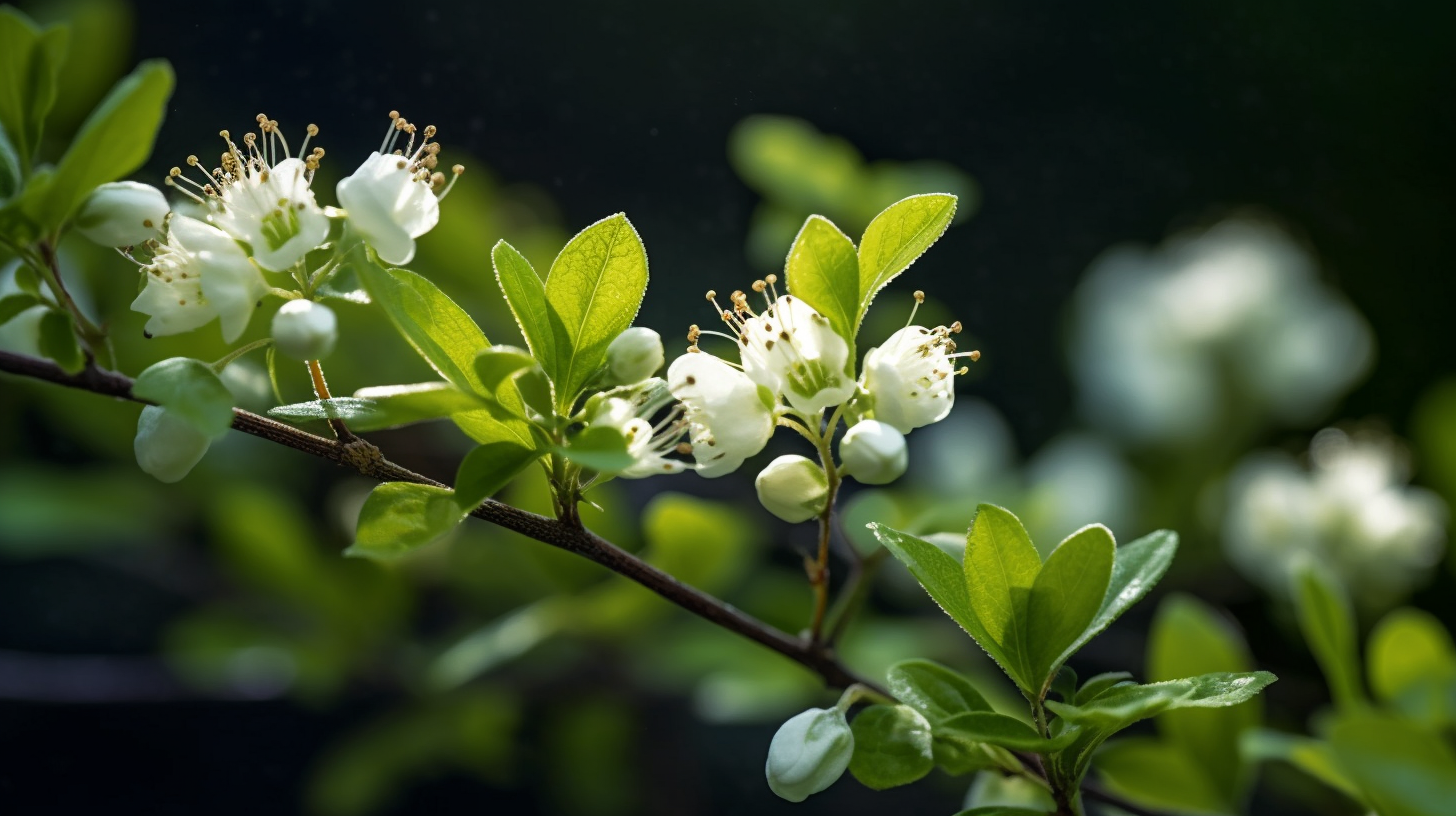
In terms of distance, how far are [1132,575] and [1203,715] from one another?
398 mm

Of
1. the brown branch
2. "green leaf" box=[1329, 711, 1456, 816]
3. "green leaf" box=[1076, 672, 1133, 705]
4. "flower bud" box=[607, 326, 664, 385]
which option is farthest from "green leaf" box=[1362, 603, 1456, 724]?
"flower bud" box=[607, 326, 664, 385]

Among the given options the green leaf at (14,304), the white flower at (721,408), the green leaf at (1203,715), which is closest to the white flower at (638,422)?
the white flower at (721,408)

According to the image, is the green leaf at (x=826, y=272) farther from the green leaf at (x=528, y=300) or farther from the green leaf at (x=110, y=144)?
the green leaf at (x=110, y=144)

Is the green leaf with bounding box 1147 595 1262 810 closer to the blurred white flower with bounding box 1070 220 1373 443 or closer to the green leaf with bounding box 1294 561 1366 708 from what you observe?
the green leaf with bounding box 1294 561 1366 708

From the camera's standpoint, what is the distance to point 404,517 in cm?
48

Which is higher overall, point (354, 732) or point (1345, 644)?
point (1345, 644)

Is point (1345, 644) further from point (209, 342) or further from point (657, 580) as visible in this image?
point (209, 342)

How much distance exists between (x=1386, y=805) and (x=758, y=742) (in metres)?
1.26

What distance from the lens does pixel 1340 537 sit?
1.44 m

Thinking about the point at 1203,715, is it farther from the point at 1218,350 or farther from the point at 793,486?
the point at 1218,350

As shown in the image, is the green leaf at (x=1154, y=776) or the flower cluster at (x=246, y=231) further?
the green leaf at (x=1154, y=776)

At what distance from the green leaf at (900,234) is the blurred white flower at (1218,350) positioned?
1.23 metres

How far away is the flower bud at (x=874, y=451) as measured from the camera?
1.72 feet

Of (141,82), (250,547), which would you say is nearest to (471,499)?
(141,82)
